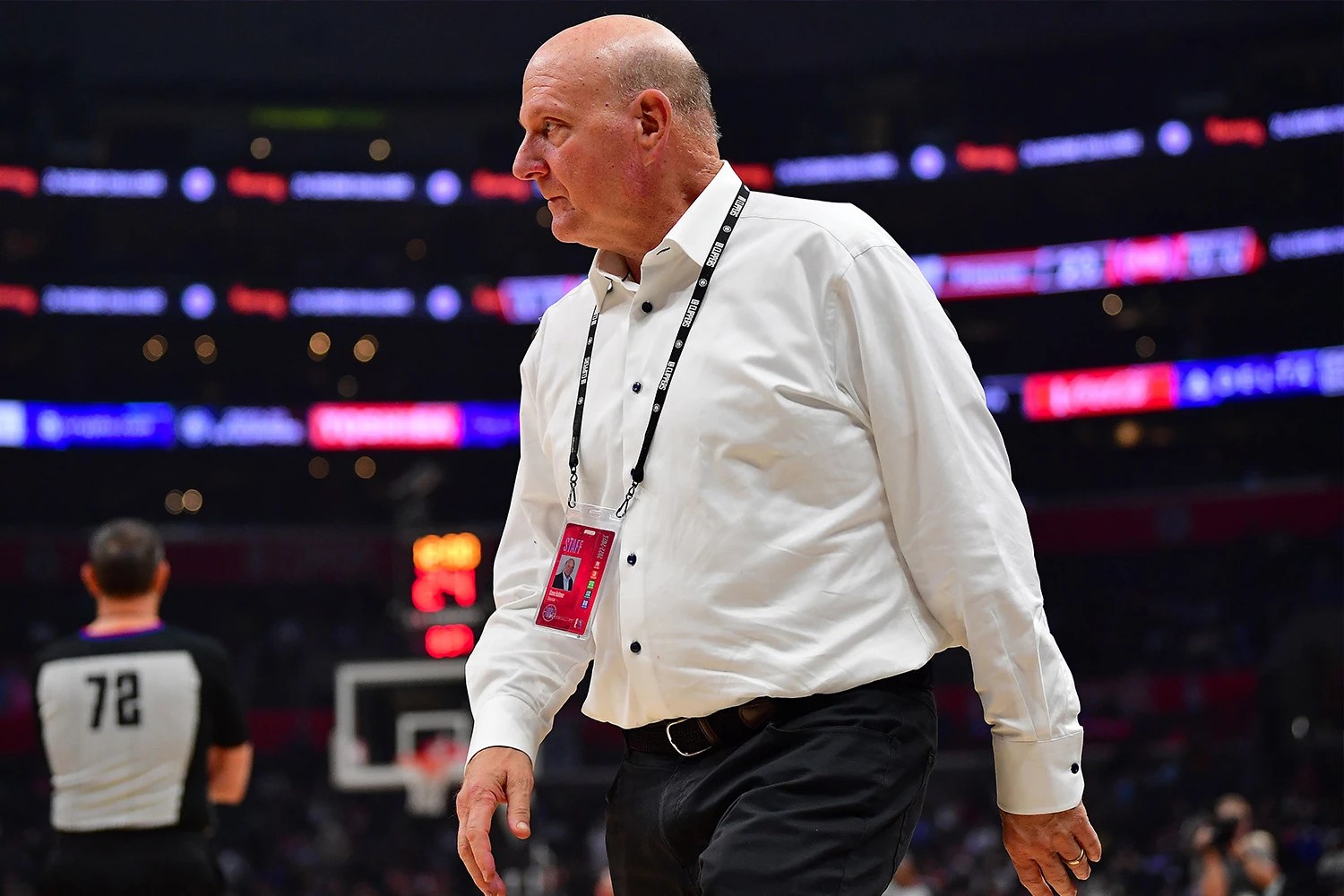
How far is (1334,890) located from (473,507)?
16820 millimetres

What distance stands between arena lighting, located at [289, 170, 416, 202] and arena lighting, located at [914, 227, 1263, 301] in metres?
8.24

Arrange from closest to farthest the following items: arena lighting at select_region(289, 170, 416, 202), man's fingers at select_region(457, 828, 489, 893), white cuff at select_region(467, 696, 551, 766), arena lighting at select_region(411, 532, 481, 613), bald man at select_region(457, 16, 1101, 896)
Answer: bald man at select_region(457, 16, 1101, 896) < man's fingers at select_region(457, 828, 489, 893) < white cuff at select_region(467, 696, 551, 766) < arena lighting at select_region(411, 532, 481, 613) < arena lighting at select_region(289, 170, 416, 202)

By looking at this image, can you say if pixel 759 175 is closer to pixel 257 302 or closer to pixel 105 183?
pixel 257 302

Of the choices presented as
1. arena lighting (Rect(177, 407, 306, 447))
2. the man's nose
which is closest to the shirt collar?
the man's nose

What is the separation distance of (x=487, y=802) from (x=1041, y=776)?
0.72 m

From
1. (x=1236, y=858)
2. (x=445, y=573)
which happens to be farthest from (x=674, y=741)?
(x=445, y=573)

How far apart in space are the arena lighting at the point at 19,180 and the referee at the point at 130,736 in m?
19.8

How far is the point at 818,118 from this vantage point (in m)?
25.3

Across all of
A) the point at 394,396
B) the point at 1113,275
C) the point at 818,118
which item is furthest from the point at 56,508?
the point at 1113,275

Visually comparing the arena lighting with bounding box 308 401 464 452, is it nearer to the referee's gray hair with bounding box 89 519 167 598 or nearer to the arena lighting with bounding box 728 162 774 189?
the arena lighting with bounding box 728 162 774 189

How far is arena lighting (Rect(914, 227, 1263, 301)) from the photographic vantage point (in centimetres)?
2183

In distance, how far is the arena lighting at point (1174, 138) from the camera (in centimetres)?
2238

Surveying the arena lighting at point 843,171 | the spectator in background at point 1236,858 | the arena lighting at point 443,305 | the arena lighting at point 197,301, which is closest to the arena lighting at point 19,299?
the arena lighting at point 197,301

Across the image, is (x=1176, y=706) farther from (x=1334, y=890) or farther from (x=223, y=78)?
(x=223, y=78)
